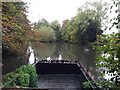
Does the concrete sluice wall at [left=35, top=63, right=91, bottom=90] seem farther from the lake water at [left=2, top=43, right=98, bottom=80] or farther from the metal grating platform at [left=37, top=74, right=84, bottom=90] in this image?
the lake water at [left=2, top=43, right=98, bottom=80]

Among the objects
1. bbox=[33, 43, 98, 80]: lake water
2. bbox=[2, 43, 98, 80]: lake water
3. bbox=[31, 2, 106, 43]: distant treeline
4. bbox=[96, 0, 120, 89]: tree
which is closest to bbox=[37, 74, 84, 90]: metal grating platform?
bbox=[2, 43, 98, 80]: lake water

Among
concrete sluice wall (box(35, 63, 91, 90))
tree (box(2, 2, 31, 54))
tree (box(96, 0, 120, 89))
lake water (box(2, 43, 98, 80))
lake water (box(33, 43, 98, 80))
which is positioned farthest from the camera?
lake water (box(33, 43, 98, 80))

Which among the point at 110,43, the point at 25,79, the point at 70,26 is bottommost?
the point at 25,79

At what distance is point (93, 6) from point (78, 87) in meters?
Answer: 11.7

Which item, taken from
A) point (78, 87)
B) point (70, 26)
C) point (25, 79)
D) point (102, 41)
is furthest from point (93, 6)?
point (102, 41)

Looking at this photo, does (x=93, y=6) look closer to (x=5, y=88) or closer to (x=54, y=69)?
(x=54, y=69)

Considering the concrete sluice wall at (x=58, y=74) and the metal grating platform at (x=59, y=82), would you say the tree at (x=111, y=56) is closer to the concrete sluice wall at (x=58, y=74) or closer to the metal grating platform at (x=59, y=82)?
the metal grating platform at (x=59, y=82)

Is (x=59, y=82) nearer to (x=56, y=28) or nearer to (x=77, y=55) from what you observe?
→ (x=77, y=55)

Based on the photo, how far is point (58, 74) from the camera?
4.63 metres

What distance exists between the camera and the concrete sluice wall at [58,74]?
3979mm

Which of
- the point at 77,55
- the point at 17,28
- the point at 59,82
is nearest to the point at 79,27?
the point at 77,55

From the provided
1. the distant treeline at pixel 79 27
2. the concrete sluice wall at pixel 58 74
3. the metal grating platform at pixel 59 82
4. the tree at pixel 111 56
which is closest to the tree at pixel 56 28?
the distant treeline at pixel 79 27

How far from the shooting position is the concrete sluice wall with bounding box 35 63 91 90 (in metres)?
3.98

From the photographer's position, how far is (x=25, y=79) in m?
2.78
